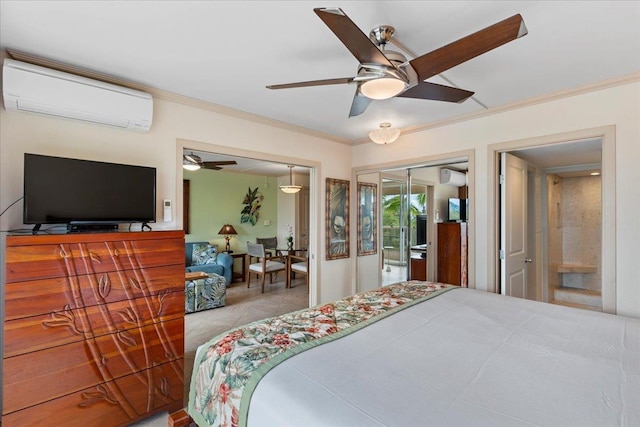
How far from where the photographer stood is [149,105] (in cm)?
227

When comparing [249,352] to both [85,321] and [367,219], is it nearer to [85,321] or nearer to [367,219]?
[85,321]

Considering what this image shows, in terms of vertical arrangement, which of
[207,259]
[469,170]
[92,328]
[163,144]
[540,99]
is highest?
[540,99]

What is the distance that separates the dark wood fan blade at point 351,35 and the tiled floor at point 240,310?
274 centimetres

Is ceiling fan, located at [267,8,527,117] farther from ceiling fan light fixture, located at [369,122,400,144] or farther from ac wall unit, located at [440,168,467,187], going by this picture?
ac wall unit, located at [440,168,467,187]

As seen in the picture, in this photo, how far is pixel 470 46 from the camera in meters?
1.32

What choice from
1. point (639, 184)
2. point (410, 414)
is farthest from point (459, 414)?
point (639, 184)

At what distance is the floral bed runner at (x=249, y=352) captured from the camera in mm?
1163

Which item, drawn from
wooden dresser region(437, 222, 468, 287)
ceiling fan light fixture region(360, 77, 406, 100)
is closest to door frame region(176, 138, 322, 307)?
ceiling fan light fixture region(360, 77, 406, 100)

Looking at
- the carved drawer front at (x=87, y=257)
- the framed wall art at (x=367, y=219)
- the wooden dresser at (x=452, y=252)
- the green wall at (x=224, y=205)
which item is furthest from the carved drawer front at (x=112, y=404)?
the green wall at (x=224, y=205)

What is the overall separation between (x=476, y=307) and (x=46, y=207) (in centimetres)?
282

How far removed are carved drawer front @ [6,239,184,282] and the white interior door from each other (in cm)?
286

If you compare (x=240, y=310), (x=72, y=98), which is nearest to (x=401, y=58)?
(x=72, y=98)

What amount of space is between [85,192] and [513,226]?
3639mm

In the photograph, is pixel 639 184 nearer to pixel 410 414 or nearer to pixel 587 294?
pixel 410 414
